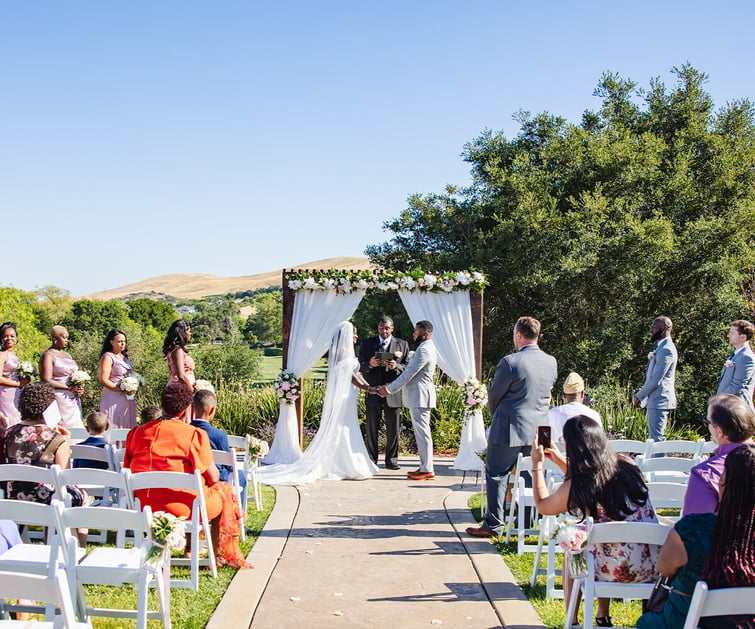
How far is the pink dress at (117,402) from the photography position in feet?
29.5

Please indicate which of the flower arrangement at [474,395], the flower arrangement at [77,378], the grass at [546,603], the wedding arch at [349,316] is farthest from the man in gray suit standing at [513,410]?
the flower arrangement at [77,378]

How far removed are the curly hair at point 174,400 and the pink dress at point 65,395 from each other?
164 inches

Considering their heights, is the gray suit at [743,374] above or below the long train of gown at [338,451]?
above

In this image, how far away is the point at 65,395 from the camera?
912 centimetres

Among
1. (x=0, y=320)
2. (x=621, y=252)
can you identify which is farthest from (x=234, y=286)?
(x=621, y=252)

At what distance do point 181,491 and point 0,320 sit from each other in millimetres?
18412

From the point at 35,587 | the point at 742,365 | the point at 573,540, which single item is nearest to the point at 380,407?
the point at 742,365

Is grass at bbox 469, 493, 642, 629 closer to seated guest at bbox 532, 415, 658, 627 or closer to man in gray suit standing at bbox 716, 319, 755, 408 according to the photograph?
seated guest at bbox 532, 415, 658, 627

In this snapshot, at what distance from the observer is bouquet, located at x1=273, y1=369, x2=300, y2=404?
1046 centimetres

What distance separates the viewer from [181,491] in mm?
5336

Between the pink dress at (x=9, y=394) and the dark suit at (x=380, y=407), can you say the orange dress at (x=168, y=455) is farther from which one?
the dark suit at (x=380, y=407)

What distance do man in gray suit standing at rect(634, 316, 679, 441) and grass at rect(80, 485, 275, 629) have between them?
5.75m

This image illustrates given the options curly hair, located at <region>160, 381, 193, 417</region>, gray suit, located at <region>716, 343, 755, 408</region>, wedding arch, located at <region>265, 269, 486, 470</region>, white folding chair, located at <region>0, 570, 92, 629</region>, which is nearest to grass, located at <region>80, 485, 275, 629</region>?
curly hair, located at <region>160, 381, 193, 417</region>

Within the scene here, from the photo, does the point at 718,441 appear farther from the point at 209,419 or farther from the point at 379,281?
the point at 379,281
